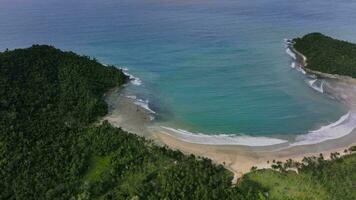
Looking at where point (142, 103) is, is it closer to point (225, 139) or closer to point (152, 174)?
point (225, 139)

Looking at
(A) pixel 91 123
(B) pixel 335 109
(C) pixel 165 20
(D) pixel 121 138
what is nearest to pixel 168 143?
(D) pixel 121 138

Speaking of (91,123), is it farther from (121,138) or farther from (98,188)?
(98,188)

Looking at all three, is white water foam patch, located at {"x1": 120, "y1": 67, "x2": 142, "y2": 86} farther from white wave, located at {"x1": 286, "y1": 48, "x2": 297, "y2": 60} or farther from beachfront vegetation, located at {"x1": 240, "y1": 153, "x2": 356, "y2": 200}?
white wave, located at {"x1": 286, "y1": 48, "x2": 297, "y2": 60}

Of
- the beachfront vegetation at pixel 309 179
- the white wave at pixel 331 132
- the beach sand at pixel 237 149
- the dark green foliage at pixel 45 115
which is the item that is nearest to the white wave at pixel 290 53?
the white wave at pixel 331 132

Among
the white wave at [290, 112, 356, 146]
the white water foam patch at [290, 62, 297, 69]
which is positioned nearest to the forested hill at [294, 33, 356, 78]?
the white water foam patch at [290, 62, 297, 69]

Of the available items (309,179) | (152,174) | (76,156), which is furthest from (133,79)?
(309,179)
